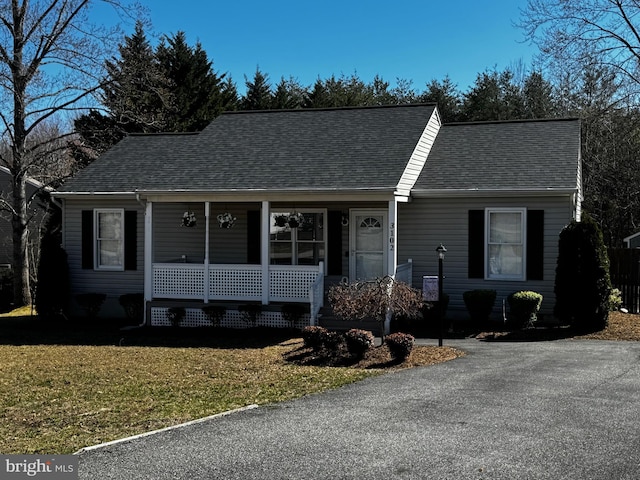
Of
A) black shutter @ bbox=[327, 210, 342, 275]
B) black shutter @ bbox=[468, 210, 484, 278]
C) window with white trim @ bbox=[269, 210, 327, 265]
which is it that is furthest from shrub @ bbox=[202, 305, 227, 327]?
black shutter @ bbox=[468, 210, 484, 278]

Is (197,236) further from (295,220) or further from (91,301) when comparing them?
(91,301)

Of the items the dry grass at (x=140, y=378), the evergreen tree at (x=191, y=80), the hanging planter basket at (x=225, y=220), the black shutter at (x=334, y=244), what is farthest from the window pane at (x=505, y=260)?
the evergreen tree at (x=191, y=80)

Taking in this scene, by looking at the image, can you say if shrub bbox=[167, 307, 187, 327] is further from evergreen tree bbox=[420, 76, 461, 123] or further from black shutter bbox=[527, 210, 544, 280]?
evergreen tree bbox=[420, 76, 461, 123]

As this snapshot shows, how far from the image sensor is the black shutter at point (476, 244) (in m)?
15.4

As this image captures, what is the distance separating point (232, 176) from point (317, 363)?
629 cm

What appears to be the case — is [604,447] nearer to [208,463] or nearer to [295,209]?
[208,463]

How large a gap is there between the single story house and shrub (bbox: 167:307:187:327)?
156 millimetres

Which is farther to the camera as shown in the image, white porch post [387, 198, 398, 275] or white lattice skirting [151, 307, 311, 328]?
white lattice skirting [151, 307, 311, 328]

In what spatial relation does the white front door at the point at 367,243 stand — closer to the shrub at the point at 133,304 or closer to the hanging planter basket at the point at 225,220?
the hanging planter basket at the point at 225,220

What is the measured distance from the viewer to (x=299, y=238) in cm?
1725

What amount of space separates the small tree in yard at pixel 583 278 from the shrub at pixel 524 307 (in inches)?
21.3

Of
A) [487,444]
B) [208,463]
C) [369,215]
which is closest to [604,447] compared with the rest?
[487,444]

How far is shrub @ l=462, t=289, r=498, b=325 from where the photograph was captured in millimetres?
14820

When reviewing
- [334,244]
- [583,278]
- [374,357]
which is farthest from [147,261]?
[583,278]
